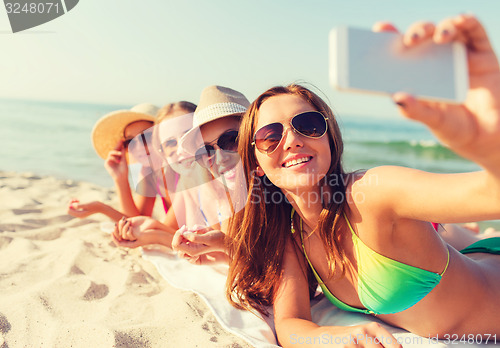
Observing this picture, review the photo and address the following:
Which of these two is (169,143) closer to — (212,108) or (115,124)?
(212,108)

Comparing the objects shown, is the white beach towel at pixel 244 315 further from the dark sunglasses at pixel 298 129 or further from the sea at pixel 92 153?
the sea at pixel 92 153

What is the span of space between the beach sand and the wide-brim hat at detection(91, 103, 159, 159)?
1.09m

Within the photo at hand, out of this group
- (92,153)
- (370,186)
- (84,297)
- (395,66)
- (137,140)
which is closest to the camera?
(395,66)

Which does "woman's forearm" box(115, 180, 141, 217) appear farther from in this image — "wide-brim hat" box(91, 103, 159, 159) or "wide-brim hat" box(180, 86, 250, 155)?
"wide-brim hat" box(180, 86, 250, 155)

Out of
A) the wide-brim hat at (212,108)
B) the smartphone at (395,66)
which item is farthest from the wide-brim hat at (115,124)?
the smartphone at (395,66)

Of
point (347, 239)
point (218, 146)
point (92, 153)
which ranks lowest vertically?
point (92, 153)

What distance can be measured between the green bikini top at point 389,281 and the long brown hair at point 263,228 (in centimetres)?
16

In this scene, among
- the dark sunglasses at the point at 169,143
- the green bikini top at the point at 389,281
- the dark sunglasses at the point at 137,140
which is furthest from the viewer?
the dark sunglasses at the point at 137,140

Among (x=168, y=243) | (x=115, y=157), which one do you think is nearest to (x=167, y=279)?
(x=168, y=243)

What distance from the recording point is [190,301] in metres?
2.67

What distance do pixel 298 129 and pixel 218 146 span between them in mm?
1152

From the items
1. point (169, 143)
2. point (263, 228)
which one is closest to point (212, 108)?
point (169, 143)

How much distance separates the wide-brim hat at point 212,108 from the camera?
3.05m

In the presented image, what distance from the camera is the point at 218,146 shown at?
3082mm
